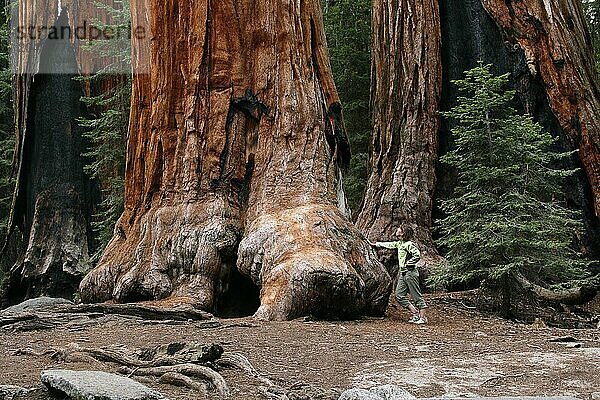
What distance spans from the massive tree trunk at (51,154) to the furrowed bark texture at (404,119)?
6004 millimetres

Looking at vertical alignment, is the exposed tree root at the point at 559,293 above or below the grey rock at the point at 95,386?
below

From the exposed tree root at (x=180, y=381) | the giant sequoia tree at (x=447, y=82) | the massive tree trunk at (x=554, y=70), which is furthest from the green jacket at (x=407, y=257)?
the exposed tree root at (x=180, y=381)

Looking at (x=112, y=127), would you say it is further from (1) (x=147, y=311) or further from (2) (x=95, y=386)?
(2) (x=95, y=386)

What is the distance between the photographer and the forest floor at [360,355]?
14.9 feet

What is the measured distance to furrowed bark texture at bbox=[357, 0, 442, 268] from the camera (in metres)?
12.6

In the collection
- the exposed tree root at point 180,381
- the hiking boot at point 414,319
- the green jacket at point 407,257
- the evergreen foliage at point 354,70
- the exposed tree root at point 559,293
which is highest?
the evergreen foliage at point 354,70

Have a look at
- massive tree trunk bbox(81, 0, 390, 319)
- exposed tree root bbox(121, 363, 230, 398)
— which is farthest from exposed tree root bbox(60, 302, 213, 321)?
exposed tree root bbox(121, 363, 230, 398)

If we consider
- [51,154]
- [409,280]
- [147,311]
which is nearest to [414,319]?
[409,280]

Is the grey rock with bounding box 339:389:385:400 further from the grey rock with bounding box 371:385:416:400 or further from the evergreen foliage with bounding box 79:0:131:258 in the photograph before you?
the evergreen foliage with bounding box 79:0:131:258

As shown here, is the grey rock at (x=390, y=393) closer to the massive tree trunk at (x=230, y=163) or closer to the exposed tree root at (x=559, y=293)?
the massive tree trunk at (x=230, y=163)

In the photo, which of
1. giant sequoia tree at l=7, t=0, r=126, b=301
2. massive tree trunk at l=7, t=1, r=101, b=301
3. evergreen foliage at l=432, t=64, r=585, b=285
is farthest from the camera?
giant sequoia tree at l=7, t=0, r=126, b=301

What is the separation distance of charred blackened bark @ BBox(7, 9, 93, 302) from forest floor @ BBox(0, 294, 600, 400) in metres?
7.73

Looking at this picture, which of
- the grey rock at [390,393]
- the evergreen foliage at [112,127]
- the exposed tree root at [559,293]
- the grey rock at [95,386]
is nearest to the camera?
the grey rock at [95,386]

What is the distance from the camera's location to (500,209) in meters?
9.17
